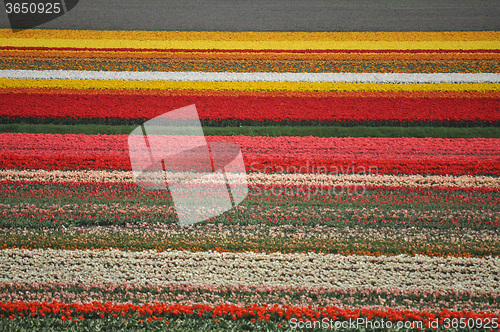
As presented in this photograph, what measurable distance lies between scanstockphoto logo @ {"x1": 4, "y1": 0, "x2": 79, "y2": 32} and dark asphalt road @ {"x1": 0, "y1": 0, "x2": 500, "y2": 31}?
565 millimetres

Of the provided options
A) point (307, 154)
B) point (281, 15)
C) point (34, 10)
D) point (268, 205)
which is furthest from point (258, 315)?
point (34, 10)

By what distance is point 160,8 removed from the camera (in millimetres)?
29359

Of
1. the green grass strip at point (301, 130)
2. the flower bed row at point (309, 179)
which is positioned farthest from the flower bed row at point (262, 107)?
the flower bed row at point (309, 179)

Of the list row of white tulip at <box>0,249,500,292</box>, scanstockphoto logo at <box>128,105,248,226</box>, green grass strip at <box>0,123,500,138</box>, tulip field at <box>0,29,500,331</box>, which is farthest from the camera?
green grass strip at <box>0,123,500,138</box>

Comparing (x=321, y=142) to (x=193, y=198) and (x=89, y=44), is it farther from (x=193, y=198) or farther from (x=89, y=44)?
(x=89, y=44)

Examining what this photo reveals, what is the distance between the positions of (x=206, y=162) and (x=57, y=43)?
15.6m

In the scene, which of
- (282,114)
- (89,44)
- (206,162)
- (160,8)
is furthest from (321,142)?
(160,8)

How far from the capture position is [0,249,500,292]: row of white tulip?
7.73m

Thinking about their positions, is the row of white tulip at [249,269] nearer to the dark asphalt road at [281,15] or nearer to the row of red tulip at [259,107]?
the row of red tulip at [259,107]

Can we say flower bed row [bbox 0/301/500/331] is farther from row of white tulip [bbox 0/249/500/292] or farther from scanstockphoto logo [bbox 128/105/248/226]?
scanstockphoto logo [bbox 128/105/248/226]

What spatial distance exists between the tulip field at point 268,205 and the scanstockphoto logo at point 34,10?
8.72 meters

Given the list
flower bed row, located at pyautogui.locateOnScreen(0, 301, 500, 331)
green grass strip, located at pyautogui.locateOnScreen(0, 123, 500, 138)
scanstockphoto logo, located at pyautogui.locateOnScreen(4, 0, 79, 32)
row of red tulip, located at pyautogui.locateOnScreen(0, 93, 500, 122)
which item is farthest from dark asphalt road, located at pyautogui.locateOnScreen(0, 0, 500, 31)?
flower bed row, located at pyautogui.locateOnScreen(0, 301, 500, 331)

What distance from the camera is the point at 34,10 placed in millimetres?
28844

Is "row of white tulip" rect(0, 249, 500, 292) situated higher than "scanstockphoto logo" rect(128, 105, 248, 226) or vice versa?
"scanstockphoto logo" rect(128, 105, 248, 226)
